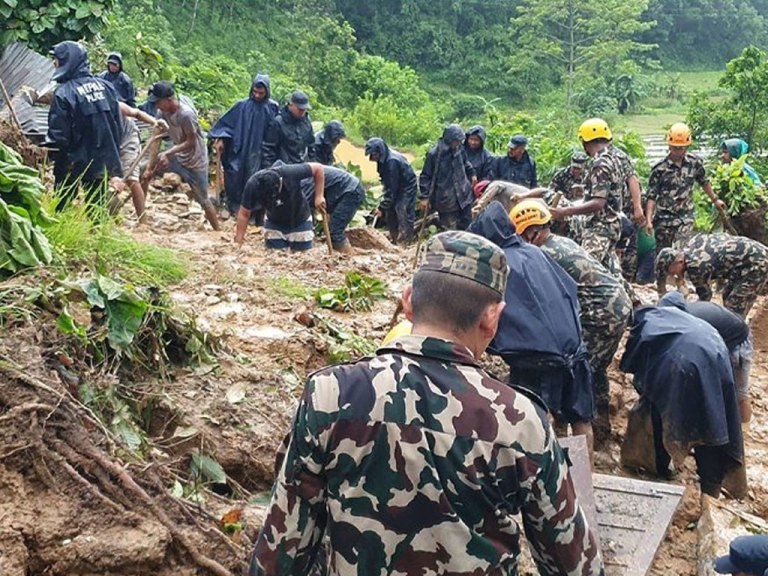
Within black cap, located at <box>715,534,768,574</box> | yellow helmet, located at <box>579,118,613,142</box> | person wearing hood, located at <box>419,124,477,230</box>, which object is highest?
yellow helmet, located at <box>579,118,613,142</box>

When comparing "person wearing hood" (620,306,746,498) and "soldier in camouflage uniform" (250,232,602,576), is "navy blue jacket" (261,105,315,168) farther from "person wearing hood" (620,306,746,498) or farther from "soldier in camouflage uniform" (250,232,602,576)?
"soldier in camouflage uniform" (250,232,602,576)

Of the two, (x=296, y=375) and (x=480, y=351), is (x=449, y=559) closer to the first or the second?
(x=480, y=351)

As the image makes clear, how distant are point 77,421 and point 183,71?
554 inches

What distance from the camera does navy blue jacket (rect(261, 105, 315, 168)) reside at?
9234 millimetres

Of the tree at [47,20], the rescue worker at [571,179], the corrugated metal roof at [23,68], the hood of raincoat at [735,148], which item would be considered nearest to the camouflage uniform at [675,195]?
the rescue worker at [571,179]

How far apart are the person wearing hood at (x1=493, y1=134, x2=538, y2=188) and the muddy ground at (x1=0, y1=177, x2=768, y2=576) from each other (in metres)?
4.77

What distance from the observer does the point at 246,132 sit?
30.4ft

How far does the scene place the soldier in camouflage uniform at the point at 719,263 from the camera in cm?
605

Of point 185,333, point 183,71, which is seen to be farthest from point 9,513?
point 183,71

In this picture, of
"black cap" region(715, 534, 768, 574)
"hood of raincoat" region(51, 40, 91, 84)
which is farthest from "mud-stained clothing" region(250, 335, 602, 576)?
"hood of raincoat" region(51, 40, 91, 84)

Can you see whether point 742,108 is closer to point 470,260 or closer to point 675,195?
point 675,195

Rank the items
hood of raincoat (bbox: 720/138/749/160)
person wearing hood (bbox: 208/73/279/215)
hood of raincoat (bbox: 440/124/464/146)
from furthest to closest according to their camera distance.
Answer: hood of raincoat (bbox: 440/124/464/146) → hood of raincoat (bbox: 720/138/749/160) → person wearing hood (bbox: 208/73/279/215)

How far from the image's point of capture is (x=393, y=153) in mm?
10320

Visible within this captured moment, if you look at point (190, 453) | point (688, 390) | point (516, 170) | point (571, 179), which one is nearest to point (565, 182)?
point (571, 179)
